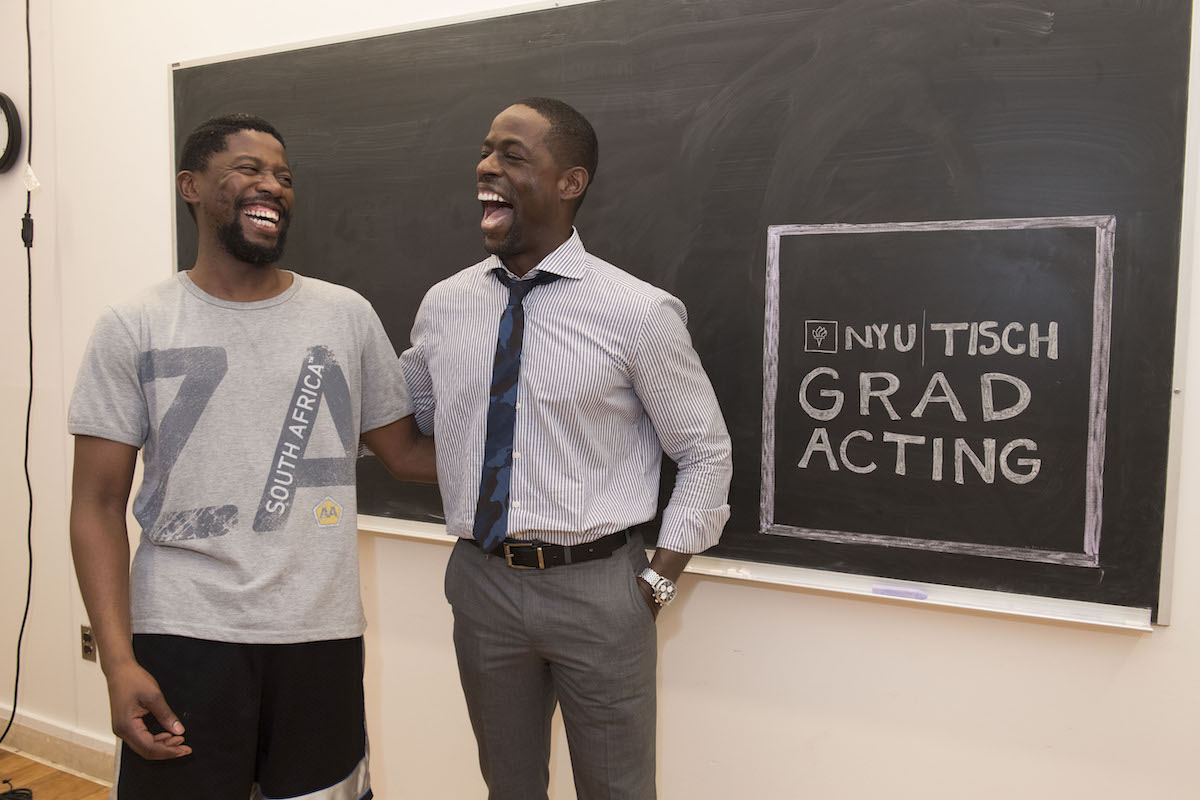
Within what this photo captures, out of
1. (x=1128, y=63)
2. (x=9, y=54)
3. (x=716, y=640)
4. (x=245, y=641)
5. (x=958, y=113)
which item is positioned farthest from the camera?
(x=9, y=54)

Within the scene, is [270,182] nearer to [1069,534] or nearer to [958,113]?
[958,113]

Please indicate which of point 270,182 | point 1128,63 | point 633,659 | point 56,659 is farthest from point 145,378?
point 56,659

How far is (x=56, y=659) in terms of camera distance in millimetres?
2729

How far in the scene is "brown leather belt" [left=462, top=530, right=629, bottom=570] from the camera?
1.53 meters

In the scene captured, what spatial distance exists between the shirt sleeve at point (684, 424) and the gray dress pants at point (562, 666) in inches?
5.2

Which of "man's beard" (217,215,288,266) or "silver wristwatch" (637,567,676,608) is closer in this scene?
"man's beard" (217,215,288,266)

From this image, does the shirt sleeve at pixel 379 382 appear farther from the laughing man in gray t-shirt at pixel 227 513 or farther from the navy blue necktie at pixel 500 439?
the navy blue necktie at pixel 500 439

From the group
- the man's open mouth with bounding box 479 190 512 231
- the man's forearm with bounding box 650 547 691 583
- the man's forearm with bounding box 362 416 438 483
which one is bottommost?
the man's forearm with bounding box 650 547 691 583

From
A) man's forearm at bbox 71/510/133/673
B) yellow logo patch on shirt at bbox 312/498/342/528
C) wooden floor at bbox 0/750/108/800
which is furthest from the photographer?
wooden floor at bbox 0/750/108/800

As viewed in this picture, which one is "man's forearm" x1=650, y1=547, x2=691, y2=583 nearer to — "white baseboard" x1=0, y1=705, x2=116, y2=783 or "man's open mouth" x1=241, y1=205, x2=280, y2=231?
"man's open mouth" x1=241, y1=205, x2=280, y2=231

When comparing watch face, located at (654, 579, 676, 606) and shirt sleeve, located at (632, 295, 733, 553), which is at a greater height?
shirt sleeve, located at (632, 295, 733, 553)

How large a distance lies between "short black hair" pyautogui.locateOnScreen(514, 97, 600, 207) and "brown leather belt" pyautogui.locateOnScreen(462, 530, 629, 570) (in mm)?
673

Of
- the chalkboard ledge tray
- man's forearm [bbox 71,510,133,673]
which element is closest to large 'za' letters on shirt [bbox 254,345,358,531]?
man's forearm [bbox 71,510,133,673]

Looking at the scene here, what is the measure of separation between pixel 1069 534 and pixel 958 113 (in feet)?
2.64
